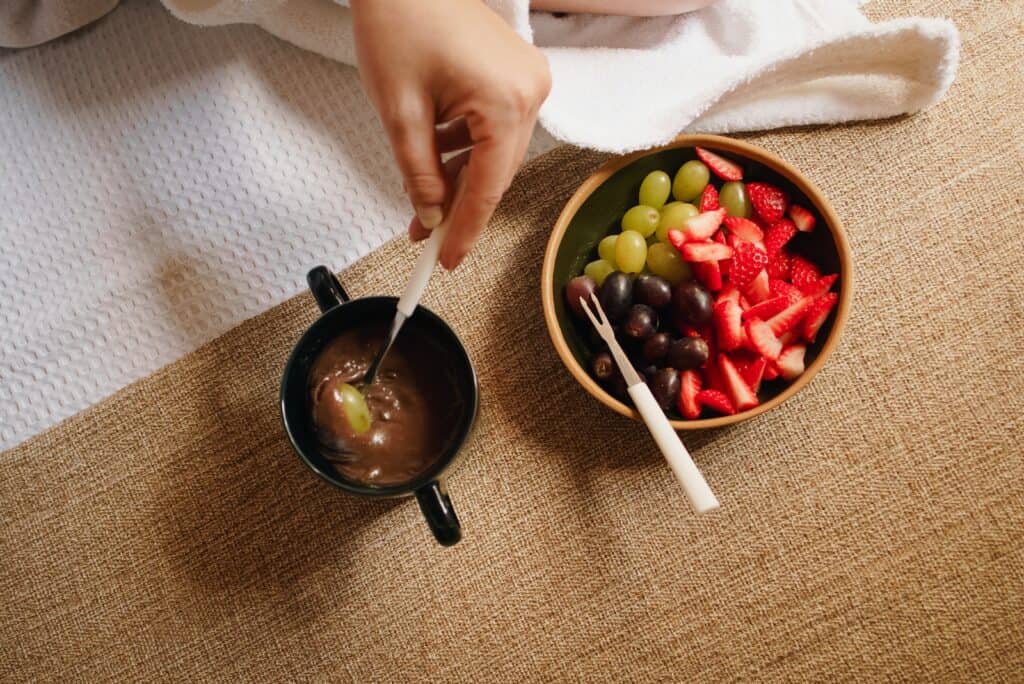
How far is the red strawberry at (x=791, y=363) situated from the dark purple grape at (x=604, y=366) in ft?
0.45

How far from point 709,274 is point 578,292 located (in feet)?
0.37

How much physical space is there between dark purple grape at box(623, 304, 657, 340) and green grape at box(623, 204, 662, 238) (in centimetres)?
8

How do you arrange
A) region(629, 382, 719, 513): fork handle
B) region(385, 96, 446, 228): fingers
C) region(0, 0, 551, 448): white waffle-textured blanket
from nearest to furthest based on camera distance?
region(385, 96, 446, 228): fingers
region(629, 382, 719, 513): fork handle
region(0, 0, 551, 448): white waffle-textured blanket

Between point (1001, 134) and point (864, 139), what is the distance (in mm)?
131

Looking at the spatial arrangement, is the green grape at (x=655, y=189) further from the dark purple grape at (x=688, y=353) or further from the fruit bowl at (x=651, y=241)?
the dark purple grape at (x=688, y=353)

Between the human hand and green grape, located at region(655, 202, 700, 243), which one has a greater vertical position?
the human hand

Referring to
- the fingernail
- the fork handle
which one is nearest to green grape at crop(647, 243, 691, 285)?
the fork handle

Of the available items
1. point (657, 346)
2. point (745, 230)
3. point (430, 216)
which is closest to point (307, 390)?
point (430, 216)

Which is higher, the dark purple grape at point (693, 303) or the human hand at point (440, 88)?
the human hand at point (440, 88)

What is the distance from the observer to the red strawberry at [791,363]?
643 millimetres

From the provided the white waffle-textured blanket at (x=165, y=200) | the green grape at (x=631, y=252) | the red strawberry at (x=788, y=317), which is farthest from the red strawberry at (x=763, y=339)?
the white waffle-textured blanket at (x=165, y=200)

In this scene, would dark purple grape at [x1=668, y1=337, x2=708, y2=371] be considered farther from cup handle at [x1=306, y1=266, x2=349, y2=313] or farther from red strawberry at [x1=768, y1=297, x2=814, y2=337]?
cup handle at [x1=306, y1=266, x2=349, y2=313]

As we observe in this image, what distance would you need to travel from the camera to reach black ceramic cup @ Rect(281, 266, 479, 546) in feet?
1.89

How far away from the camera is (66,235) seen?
0.76 m
